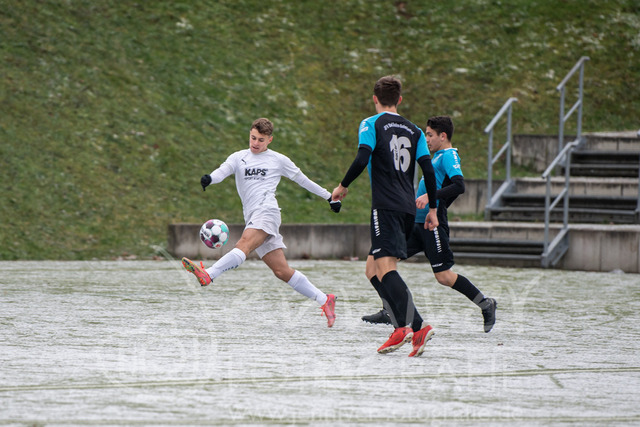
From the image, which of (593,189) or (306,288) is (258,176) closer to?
(306,288)

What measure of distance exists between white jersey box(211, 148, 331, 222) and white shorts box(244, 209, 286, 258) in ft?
0.16

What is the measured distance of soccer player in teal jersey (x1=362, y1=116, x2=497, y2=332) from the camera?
7.76 metres

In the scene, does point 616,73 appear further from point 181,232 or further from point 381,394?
point 381,394

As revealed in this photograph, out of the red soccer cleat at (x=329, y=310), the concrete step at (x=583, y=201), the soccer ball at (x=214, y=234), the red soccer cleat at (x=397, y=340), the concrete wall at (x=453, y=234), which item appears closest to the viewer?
the red soccer cleat at (x=397, y=340)

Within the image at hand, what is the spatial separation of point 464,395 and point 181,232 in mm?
10225

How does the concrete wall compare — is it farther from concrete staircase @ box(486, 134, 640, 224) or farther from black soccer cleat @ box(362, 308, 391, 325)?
black soccer cleat @ box(362, 308, 391, 325)

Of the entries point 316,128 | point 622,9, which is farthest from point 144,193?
point 622,9

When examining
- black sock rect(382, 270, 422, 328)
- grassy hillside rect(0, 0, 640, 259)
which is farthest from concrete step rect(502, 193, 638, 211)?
black sock rect(382, 270, 422, 328)

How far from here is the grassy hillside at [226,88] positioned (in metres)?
16.0

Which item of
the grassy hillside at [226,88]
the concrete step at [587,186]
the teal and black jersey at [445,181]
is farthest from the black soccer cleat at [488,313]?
the concrete step at [587,186]

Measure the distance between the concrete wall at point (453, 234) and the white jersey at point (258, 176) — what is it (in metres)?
6.63

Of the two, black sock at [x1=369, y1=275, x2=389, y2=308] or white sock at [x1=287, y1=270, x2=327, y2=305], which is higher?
black sock at [x1=369, y1=275, x2=389, y2=308]

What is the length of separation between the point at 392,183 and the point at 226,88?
14.0m

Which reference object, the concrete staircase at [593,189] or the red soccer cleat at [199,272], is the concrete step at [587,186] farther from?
the red soccer cleat at [199,272]
